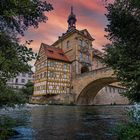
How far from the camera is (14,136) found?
814cm

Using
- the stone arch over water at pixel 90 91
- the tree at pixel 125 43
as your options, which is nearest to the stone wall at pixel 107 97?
→ the stone arch over water at pixel 90 91

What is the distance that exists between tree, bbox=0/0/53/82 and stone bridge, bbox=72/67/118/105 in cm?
3026

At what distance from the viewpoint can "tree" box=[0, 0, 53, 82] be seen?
21.6ft

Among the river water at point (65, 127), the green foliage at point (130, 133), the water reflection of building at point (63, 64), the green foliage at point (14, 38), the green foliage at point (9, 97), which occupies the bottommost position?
the river water at point (65, 127)

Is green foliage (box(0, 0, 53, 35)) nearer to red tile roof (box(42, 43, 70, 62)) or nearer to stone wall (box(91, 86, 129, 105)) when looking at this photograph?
red tile roof (box(42, 43, 70, 62))

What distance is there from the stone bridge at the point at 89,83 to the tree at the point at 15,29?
3026cm

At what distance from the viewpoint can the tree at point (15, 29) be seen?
21.6ft

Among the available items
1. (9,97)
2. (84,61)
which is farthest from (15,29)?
(84,61)

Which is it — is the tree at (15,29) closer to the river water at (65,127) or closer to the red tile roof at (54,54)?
the river water at (65,127)

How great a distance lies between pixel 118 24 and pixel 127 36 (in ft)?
2.10

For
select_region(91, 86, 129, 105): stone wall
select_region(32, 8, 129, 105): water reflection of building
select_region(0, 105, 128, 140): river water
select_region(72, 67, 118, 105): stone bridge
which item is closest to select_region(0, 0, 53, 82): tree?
select_region(0, 105, 128, 140): river water

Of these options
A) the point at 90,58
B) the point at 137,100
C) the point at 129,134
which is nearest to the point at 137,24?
the point at 137,100

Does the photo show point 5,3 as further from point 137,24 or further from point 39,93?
point 39,93

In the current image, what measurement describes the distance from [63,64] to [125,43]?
132ft
